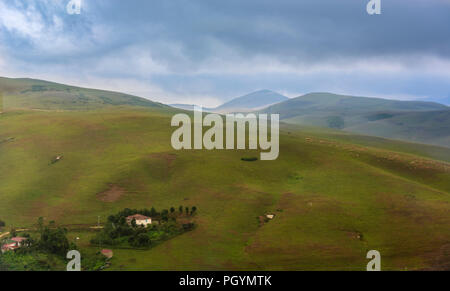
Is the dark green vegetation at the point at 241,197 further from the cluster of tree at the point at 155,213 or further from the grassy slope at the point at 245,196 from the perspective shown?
the cluster of tree at the point at 155,213

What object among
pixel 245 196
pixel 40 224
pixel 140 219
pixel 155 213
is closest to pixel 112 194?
pixel 155 213

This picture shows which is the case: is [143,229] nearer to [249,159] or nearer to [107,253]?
[107,253]

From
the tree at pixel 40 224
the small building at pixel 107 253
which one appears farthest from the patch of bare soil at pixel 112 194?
the small building at pixel 107 253

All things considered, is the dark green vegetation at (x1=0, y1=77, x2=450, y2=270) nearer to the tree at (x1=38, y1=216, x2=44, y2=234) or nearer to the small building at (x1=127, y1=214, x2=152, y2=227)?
the tree at (x1=38, y1=216, x2=44, y2=234)

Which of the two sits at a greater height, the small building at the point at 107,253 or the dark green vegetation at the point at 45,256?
the dark green vegetation at the point at 45,256
